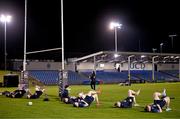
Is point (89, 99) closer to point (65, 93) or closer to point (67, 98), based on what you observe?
point (67, 98)

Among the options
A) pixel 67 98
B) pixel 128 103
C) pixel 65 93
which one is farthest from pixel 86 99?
pixel 65 93

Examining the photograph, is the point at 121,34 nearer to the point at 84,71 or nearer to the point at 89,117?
the point at 84,71

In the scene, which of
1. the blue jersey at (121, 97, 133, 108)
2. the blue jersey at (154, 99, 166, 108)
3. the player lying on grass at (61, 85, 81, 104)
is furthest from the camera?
the player lying on grass at (61, 85, 81, 104)

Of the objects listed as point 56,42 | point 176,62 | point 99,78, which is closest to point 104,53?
point 99,78

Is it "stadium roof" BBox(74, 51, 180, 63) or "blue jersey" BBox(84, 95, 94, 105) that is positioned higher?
"stadium roof" BBox(74, 51, 180, 63)

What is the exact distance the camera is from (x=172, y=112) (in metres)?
19.5

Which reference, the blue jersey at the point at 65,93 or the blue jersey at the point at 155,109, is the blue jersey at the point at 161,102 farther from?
the blue jersey at the point at 65,93

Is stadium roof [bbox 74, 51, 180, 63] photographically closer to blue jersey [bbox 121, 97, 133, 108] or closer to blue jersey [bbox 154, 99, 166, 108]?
blue jersey [bbox 121, 97, 133, 108]

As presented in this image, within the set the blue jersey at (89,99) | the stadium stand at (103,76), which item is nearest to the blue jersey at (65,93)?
the blue jersey at (89,99)

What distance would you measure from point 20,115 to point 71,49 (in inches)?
2566

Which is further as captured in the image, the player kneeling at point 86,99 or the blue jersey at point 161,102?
the player kneeling at point 86,99

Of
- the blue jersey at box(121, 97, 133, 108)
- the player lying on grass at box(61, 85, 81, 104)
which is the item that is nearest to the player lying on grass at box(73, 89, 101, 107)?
A: the player lying on grass at box(61, 85, 81, 104)

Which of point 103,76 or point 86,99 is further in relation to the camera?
point 103,76

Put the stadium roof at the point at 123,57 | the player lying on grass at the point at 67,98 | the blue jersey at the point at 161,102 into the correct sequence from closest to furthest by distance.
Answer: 1. the blue jersey at the point at 161,102
2. the player lying on grass at the point at 67,98
3. the stadium roof at the point at 123,57
